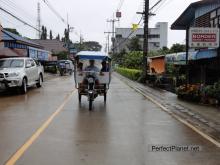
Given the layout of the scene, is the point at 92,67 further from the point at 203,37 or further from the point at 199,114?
the point at 203,37

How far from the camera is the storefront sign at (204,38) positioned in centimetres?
1842

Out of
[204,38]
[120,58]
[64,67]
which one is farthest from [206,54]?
[120,58]

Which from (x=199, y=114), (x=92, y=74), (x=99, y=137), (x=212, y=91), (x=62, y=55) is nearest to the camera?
(x=99, y=137)

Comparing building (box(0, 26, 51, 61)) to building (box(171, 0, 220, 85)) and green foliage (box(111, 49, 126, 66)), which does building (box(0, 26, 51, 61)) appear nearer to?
building (box(171, 0, 220, 85))

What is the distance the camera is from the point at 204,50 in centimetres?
2170

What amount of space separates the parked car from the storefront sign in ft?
28.1

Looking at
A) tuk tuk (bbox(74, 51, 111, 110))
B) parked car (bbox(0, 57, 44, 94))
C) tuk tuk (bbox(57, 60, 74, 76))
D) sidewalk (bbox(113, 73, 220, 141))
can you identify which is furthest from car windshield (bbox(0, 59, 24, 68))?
tuk tuk (bbox(57, 60, 74, 76))

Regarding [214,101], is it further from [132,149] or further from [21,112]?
[132,149]

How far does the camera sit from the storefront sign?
18422 millimetres

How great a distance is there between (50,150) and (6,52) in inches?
1021

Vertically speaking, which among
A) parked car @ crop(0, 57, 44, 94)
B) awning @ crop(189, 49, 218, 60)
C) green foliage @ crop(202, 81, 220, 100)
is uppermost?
awning @ crop(189, 49, 218, 60)

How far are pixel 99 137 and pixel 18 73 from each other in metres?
12.6

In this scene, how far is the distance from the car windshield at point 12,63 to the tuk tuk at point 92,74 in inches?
232

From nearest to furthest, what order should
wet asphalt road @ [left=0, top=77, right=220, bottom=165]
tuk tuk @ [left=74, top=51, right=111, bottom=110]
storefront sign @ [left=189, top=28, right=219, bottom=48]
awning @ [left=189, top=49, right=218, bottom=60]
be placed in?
wet asphalt road @ [left=0, top=77, right=220, bottom=165], tuk tuk @ [left=74, top=51, right=111, bottom=110], storefront sign @ [left=189, top=28, right=219, bottom=48], awning @ [left=189, top=49, right=218, bottom=60]
